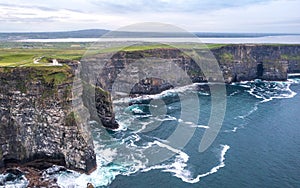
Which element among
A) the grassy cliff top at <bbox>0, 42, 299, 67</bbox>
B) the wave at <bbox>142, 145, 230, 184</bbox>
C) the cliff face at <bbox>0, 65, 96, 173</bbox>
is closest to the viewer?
the wave at <bbox>142, 145, 230, 184</bbox>

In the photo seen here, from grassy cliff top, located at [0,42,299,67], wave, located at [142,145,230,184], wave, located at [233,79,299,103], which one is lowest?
wave, located at [142,145,230,184]

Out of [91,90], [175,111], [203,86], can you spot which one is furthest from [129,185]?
[203,86]

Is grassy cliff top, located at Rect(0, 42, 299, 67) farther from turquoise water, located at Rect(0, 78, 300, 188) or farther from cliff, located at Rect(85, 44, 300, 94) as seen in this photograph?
turquoise water, located at Rect(0, 78, 300, 188)

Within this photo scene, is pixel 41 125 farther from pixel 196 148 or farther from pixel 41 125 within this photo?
pixel 196 148

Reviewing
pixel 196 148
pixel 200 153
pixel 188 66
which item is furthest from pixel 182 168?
pixel 188 66

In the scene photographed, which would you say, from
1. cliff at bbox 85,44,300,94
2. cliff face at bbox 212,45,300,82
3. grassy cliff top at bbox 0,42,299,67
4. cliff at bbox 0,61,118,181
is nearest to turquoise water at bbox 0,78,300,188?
cliff at bbox 0,61,118,181

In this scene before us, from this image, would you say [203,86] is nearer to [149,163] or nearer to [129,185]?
[149,163]
